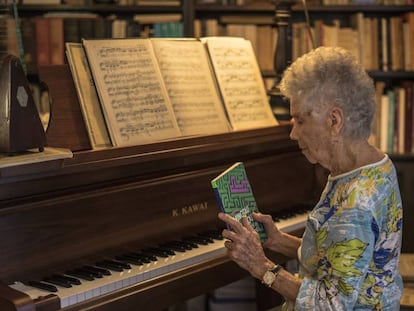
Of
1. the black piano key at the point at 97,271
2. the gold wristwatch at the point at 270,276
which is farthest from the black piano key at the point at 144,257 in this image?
the gold wristwatch at the point at 270,276

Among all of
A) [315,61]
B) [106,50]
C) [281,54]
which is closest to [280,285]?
[315,61]

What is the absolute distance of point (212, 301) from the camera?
324 centimetres

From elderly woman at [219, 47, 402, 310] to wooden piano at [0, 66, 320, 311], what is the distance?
1.00 feet

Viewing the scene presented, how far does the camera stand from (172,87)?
223cm

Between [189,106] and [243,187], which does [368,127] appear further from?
[189,106]

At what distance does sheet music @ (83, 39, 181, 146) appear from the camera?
2.00 m

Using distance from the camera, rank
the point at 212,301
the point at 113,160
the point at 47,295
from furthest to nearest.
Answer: the point at 212,301, the point at 113,160, the point at 47,295

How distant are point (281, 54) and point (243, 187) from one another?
105 centimetres

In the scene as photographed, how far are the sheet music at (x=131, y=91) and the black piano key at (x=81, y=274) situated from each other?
394 millimetres

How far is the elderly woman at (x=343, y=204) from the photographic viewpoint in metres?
1.55

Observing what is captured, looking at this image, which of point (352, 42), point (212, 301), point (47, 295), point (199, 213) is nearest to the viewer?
point (47, 295)

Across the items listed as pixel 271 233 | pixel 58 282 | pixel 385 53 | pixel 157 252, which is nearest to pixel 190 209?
pixel 157 252

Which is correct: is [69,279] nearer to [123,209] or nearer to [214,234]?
[123,209]

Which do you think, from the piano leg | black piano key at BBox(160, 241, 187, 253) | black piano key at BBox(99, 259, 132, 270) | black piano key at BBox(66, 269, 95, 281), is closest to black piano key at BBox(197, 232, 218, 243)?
black piano key at BBox(160, 241, 187, 253)
